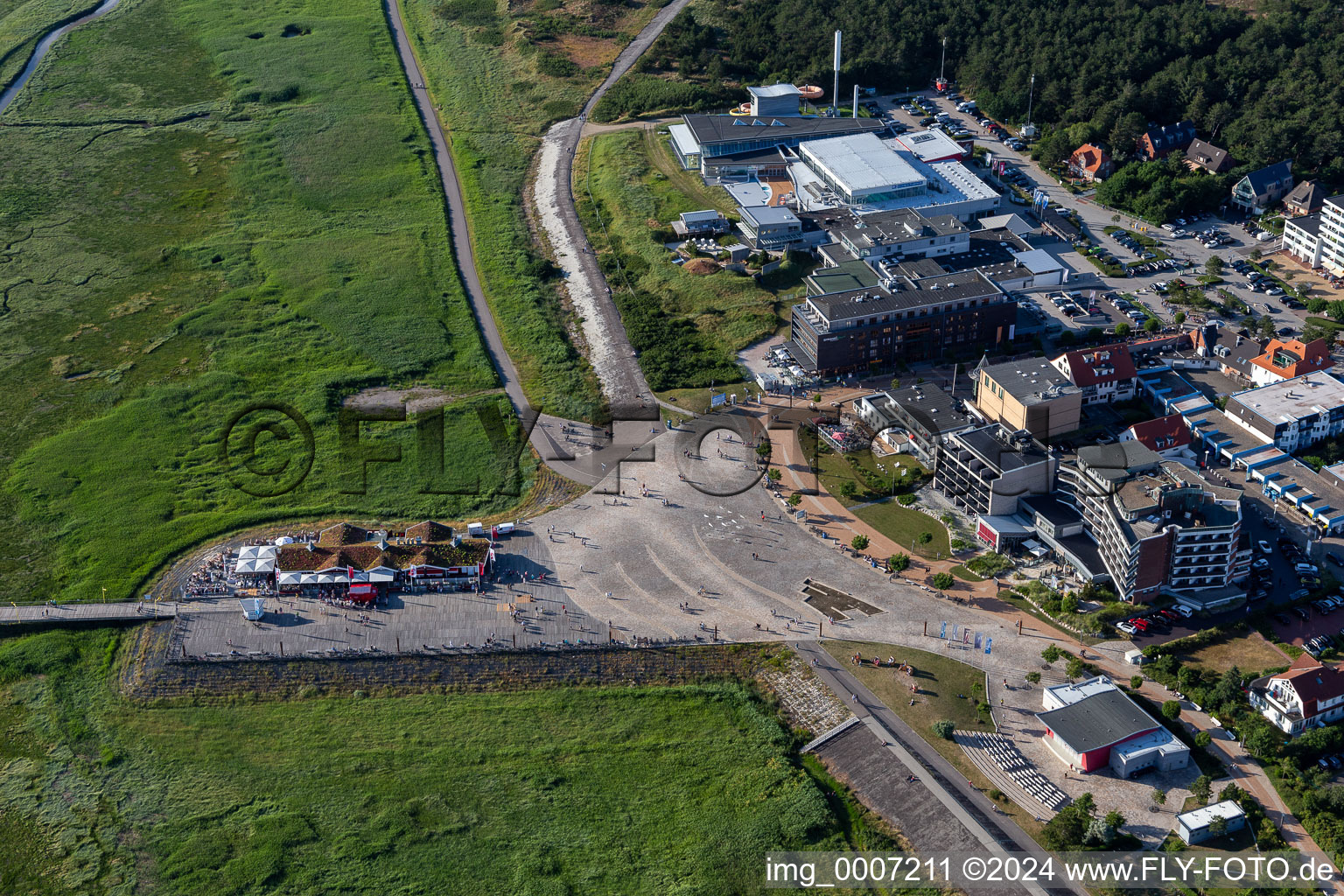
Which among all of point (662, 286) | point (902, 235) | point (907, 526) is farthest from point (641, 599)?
point (902, 235)

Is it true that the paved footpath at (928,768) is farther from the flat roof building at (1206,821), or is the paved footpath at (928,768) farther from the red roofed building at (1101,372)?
the red roofed building at (1101,372)

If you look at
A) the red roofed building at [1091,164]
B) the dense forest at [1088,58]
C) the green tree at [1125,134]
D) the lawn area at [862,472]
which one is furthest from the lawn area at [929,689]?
the dense forest at [1088,58]

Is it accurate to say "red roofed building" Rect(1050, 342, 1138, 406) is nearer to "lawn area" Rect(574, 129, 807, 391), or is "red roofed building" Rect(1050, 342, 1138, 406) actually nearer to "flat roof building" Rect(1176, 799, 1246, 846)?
"lawn area" Rect(574, 129, 807, 391)

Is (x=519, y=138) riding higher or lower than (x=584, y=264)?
higher

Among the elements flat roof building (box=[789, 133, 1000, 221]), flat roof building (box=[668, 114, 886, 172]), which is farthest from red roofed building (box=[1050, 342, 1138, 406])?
flat roof building (box=[668, 114, 886, 172])

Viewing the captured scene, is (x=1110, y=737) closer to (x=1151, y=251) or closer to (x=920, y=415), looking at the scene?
(x=920, y=415)

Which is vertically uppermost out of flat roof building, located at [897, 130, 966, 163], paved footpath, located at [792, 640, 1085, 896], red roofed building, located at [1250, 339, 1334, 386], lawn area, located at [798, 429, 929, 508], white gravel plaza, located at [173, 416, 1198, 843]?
flat roof building, located at [897, 130, 966, 163]
